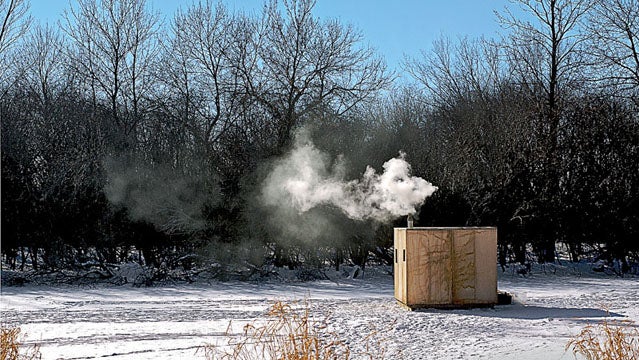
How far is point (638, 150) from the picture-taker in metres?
17.0

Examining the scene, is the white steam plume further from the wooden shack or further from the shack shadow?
the shack shadow

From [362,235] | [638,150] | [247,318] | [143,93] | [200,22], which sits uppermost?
[200,22]

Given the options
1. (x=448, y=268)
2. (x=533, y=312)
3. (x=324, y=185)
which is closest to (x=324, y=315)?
(x=448, y=268)

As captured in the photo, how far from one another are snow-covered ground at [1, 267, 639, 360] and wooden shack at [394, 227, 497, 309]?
0.86ft

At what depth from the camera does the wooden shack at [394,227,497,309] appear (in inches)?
418

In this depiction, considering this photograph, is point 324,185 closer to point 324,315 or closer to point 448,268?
point 448,268

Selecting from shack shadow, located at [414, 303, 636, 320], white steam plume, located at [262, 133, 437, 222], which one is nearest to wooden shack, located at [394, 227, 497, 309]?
shack shadow, located at [414, 303, 636, 320]

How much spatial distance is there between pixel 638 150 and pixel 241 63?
979 cm

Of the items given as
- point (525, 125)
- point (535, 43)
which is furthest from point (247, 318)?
point (535, 43)

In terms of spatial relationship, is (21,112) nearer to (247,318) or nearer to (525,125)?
(247,318)

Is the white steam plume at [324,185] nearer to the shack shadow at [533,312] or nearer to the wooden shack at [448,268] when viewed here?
the wooden shack at [448,268]

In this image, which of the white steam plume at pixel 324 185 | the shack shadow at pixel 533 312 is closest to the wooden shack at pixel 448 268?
the shack shadow at pixel 533 312

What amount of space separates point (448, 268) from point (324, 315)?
1.96 metres

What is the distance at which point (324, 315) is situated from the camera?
10141 mm
